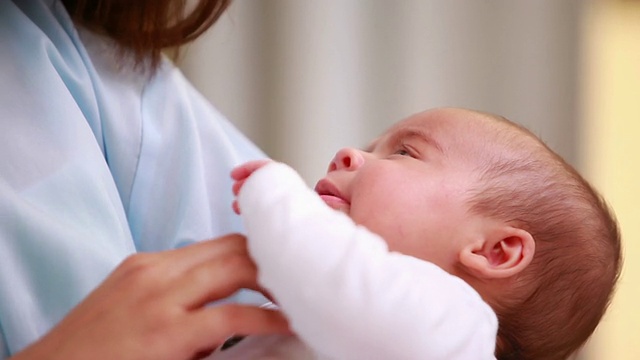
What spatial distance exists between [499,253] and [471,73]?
1.03 m

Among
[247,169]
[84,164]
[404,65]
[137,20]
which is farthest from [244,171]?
[404,65]

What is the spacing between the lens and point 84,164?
865 millimetres

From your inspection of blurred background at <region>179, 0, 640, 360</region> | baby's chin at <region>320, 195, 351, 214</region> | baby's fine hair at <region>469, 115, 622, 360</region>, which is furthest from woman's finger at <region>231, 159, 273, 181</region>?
blurred background at <region>179, 0, 640, 360</region>

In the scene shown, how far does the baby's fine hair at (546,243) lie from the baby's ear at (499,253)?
18 mm

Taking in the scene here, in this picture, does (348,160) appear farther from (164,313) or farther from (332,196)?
(164,313)

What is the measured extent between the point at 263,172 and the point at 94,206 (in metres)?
0.26

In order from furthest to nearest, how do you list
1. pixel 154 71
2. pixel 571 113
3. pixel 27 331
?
pixel 571 113, pixel 154 71, pixel 27 331

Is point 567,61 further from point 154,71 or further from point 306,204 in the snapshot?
point 306,204

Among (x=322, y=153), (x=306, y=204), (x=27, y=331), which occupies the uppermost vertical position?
(x=306, y=204)

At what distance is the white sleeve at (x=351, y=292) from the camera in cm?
60

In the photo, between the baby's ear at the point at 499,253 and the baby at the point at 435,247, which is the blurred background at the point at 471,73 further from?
the baby's ear at the point at 499,253

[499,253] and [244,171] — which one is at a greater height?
[244,171]

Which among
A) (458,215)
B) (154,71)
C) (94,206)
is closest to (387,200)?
(458,215)

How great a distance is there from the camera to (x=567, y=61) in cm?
176
